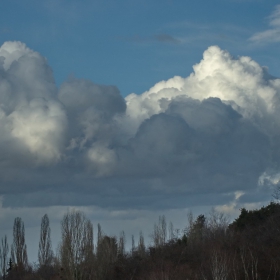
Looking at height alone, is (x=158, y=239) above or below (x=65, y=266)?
above

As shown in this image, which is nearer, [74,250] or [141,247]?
[74,250]

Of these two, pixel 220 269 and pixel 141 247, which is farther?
pixel 141 247

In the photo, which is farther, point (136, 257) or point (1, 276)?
point (1, 276)

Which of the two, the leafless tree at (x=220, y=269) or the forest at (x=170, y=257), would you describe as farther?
the forest at (x=170, y=257)

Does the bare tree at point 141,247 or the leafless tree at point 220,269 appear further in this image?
the bare tree at point 141,247

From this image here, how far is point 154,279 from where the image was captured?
5488 cm

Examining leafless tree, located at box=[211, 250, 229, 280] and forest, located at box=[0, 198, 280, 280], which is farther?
forest, located at box=[0, 198, 280, 280]

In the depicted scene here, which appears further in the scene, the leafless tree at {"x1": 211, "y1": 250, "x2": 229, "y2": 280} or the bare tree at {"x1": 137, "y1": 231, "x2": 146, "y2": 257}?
the bare tree at {"x1": 137, "y1": 231, "x2": 146, "y2": 257}

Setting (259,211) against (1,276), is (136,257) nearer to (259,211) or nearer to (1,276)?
(259,211)

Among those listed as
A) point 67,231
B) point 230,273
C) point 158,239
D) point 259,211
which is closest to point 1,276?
point 158,239

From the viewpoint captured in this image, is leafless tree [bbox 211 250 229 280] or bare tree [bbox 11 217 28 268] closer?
leafless tree [bbox 211 250 229 280]

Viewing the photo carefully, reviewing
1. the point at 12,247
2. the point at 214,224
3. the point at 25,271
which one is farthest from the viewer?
the point at 214,224

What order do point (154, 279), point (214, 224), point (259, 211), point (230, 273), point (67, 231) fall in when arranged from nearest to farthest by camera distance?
1. point (230, 273)
2. point (154, 279)
3. point (67, 231)
4. point (259, 211)
5. point (214, 224)

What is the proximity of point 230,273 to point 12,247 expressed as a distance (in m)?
45.1
